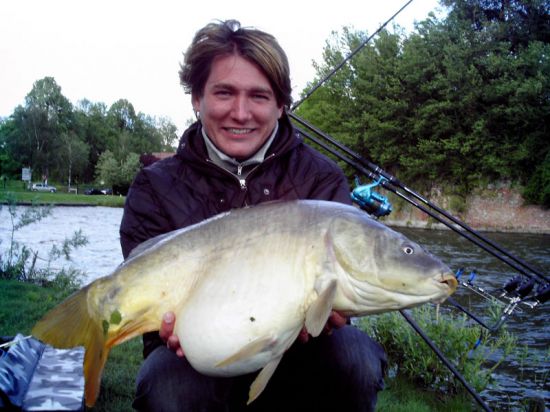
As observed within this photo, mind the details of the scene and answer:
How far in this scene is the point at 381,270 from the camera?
1.71m

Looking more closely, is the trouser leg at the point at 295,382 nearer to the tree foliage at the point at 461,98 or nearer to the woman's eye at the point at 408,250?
the woman's eye at the point at 408,250

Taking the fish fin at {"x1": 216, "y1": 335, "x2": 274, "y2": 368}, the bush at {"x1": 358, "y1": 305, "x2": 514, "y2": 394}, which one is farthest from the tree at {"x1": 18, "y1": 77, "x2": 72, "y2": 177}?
the fish fin at {"x1": 216, "y1": 335, "x2": 274, "y2": 368}

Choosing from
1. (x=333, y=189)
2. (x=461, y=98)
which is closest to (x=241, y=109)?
(x=333, y=189)

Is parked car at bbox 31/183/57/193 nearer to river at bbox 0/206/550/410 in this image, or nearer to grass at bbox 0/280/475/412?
river at bbox 0/206/550/410

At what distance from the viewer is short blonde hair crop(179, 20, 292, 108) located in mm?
2348

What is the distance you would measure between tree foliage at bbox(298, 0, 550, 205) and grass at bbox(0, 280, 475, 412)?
60.5 ft

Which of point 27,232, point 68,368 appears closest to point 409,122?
point 27,232

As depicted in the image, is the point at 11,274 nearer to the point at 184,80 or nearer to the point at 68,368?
the point at 68,368

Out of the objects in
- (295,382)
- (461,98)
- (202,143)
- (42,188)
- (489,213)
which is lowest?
(42,188)

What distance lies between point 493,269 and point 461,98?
1506 cm

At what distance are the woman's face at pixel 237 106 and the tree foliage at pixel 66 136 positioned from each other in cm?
5225

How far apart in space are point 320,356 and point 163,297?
2.45ft

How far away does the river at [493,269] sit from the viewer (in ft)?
16.1

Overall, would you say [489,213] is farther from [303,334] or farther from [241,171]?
[303,334]
